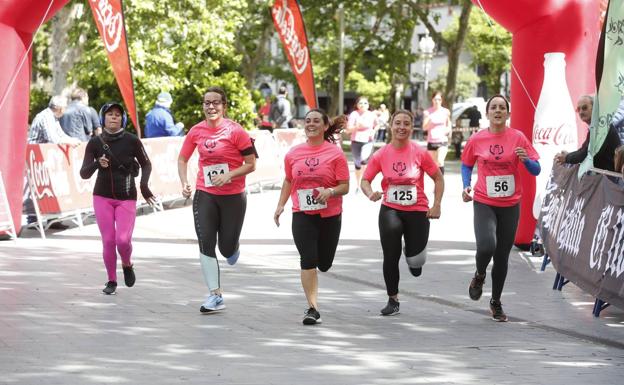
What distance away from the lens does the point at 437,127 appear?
73.3ft

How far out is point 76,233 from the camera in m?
15.9

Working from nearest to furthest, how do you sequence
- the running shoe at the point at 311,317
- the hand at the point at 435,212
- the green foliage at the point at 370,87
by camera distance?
the running shoe at the point at 311,317 → the hand at the point at 435,212 → the green foliage at the point at 370,87

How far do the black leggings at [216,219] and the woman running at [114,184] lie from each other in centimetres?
94

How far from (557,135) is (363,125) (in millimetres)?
8484

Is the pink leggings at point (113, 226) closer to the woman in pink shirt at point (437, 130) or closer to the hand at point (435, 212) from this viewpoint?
the hand at point (435, 212)

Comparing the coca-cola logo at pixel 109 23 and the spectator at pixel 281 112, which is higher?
the coca-cola logo at pixel 109 23

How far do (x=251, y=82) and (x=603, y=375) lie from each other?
32.3m

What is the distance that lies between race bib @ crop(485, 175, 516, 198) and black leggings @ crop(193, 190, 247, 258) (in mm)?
1940

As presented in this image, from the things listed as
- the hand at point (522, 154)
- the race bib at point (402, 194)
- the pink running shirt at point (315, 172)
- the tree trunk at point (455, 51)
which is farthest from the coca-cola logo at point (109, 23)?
the tree trunk at point (455, 51)

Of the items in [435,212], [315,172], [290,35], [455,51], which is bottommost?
[435,212]

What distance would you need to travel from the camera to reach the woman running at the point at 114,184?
35.3 feet

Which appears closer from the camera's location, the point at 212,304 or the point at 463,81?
the point at 212,304

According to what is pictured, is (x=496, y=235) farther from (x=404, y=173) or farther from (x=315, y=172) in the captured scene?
(x=315, y=172)

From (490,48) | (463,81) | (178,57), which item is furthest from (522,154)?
(463,81)
